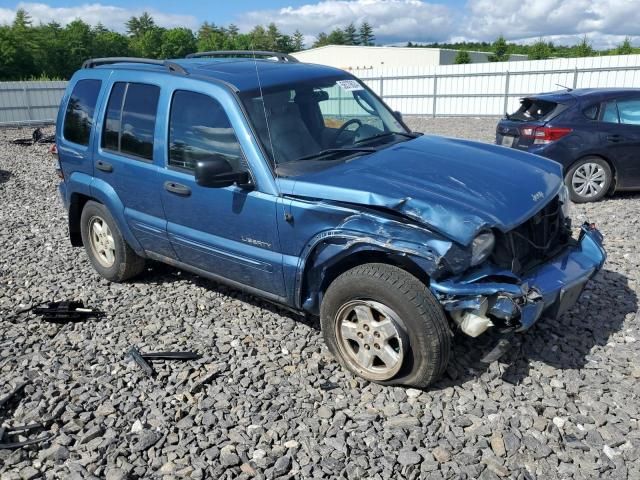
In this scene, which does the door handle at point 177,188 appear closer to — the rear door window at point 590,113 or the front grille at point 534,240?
the front grille at point 534,240

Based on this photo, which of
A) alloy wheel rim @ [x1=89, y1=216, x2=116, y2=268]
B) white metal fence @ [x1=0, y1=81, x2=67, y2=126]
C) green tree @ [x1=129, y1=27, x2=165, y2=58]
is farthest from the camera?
green tree @ [x1=129, y1=27, x2=165, y2=58]

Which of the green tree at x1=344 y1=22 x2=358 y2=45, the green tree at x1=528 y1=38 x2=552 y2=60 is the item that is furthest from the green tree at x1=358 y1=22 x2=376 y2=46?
the green tree at x1=528 y1=38 x2=552 y2=60

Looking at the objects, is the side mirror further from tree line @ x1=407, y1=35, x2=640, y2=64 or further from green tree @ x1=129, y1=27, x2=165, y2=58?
green tree @ x1=129, y1=27, x2=165, y2=58

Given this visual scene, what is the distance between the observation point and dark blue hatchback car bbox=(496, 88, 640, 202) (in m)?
7.77

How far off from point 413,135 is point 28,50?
63210 millimetres

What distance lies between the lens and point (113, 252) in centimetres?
538

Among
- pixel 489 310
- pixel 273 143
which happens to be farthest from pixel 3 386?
pixel 489 310

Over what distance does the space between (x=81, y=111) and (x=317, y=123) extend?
252cm

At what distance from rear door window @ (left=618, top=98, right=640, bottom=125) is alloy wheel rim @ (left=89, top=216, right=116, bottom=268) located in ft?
23.4

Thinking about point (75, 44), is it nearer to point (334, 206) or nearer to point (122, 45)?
point (122, 45)

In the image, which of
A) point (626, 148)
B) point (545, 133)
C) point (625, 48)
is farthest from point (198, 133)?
point (625, 48)

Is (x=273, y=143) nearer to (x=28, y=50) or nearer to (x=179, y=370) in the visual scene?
(x=179, y=370)

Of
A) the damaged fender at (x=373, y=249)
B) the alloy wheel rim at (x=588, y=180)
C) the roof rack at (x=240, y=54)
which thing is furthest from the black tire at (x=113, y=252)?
the alloy wheel rim at (x=588, y=180)

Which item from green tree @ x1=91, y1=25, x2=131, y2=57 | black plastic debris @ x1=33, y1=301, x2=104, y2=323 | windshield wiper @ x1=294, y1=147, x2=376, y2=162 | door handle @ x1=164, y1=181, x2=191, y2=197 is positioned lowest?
black plastic debris @ x1=33, y1=301, x2=104, y2=323
